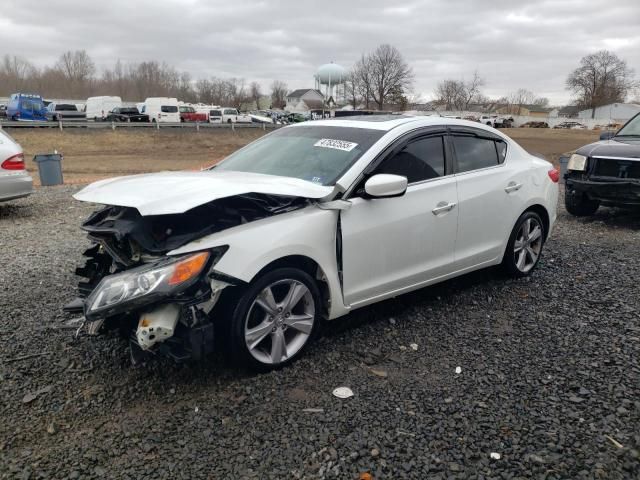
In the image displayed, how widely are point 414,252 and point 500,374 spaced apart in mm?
1092

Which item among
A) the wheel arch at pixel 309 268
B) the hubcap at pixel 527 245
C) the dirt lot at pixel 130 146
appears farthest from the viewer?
the dirt lot at pixel 130 146

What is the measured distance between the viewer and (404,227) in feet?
12.9

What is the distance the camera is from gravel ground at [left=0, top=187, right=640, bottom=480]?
260cm

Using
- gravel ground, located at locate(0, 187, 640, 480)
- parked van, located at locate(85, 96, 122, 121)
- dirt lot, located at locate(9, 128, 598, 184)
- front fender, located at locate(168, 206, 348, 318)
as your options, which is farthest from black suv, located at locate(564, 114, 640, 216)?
parked van, located at locate(85, 96, 122, 121)

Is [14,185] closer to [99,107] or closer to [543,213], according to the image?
[543,213]

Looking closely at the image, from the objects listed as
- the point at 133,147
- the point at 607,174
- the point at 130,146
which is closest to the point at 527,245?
the point at 607,174

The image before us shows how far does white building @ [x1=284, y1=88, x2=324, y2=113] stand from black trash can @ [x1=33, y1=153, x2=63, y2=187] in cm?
9897

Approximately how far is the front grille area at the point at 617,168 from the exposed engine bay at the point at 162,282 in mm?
6432

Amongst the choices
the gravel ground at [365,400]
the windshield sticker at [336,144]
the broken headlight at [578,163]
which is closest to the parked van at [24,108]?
the gravel ground at [365,400]

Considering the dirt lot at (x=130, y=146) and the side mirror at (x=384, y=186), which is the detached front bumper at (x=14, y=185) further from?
the dirt lot at (x=130, y=146)

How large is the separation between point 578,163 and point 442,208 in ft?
17.2

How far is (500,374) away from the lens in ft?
11.3

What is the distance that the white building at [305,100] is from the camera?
368 feet

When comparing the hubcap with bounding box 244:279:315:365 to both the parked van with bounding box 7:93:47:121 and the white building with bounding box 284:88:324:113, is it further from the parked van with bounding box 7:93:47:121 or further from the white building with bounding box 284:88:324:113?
the white building with bounding box 284:88:324:113
